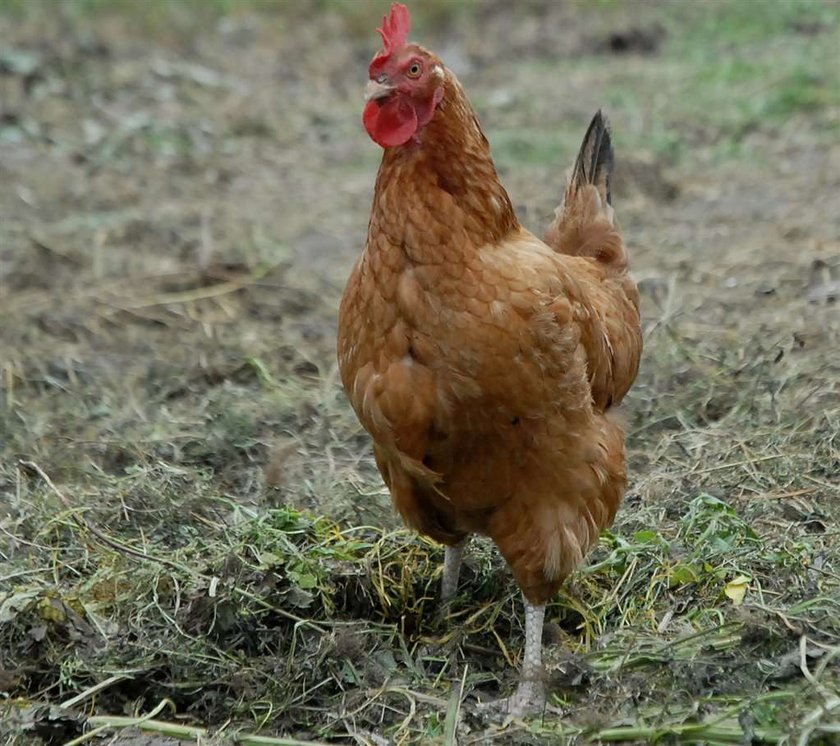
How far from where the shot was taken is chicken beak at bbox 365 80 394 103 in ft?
11.3

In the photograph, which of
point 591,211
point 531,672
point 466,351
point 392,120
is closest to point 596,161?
point 591,211

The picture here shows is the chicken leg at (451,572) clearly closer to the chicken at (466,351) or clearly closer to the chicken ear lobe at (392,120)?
the chicken at (466,351)

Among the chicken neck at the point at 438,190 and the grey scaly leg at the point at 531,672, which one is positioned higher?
the chicken neck at the point at 438,190

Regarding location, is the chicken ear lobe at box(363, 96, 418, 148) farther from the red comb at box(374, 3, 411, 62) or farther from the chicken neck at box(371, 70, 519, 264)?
the red comb at box(374, 3, 411, 62)

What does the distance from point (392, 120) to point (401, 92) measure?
0.26 ft

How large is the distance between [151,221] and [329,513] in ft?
13.4

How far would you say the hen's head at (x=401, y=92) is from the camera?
11.3 ft

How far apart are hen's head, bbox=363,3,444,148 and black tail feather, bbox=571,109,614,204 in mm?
1538

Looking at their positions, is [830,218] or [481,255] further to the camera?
[830,218]

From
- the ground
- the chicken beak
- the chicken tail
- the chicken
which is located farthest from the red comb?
the ground

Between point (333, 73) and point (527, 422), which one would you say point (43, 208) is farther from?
point (527, 422)

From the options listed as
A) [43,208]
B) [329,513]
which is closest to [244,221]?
[43,208]

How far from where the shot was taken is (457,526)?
12.9 ft

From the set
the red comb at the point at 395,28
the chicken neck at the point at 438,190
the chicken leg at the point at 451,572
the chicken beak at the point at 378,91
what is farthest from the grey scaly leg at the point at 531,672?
the red comb at the point at 395,28
